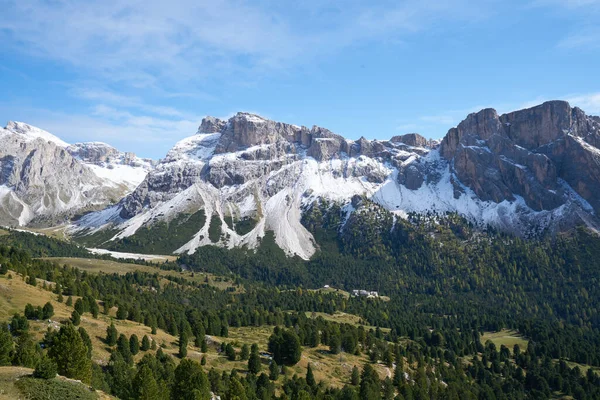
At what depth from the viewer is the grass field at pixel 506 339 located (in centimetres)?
18148

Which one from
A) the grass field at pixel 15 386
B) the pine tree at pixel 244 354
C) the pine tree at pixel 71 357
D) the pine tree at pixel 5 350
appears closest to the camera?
the grass field at pixel 15 386

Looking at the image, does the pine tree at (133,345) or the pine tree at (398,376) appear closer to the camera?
the pine tree at (133,345)

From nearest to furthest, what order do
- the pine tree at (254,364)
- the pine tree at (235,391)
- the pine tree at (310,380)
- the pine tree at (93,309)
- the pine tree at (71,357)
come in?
the pine tree at (71,357) → the pine tree at (235,391) → the pine tree at (310,380) → the pine tree at (254,364) → the pine tree at (93,309)

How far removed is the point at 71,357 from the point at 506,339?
174m

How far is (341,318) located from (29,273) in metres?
119

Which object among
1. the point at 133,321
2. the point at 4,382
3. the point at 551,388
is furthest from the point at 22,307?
the point at 551,388

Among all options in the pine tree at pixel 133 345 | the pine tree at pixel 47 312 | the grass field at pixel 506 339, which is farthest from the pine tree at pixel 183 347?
the grass field at pixel 506 339

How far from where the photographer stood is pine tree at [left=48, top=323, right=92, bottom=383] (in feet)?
195

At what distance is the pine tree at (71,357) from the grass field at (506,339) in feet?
523

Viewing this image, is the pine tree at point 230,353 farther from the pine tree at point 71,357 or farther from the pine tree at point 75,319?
the pine tree at point 71,357

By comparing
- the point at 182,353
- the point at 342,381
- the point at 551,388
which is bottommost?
the point at 551,388

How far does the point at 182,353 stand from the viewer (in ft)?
312

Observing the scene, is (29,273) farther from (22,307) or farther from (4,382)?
(4,382)

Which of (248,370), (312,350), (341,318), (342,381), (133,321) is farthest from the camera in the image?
(341,318)
